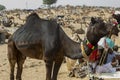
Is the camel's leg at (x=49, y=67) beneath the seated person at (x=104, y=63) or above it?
beneath

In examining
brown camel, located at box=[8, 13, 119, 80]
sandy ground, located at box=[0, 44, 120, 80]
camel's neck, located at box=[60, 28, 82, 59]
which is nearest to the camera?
brown camel, located at box=[8, 13, 119, 80]

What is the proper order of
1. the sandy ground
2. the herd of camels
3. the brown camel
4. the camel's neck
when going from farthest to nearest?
the herd of camels
the sandy ground
the camel's neck
the brown camel

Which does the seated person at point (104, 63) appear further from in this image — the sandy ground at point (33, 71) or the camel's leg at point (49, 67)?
the sandy ground at point (33, 71)

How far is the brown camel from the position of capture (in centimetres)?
669

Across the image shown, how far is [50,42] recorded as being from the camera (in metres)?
7.29

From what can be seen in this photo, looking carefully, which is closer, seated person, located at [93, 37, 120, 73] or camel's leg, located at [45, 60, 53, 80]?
seated person, located at [93, 37, 120, 73]

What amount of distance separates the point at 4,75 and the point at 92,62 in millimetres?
4879

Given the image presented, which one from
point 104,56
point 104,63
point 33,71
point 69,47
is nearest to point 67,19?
point 33,71

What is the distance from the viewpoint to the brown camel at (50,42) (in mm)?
6691

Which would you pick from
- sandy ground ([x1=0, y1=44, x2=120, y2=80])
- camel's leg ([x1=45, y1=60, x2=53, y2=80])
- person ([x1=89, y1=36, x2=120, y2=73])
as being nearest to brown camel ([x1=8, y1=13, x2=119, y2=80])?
camel's leg ([x1=45, y1=60, x2=53, y2=80])

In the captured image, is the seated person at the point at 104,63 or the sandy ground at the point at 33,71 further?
the sandy ground at the point at 33,71

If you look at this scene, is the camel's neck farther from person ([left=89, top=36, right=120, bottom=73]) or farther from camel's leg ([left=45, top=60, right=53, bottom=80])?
person ([left=89, top=36, right=120, bottom=73])

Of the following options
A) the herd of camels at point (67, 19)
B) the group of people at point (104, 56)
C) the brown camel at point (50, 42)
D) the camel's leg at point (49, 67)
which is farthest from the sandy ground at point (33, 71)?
the group of people at point (104, 56)

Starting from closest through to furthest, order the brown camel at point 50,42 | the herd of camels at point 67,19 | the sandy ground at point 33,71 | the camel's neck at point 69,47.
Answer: the brown camel at point 50,42 < the camel's neck at point 69,47 < the sandy ground at point 33,71 < the herd of camels at point 67,19
